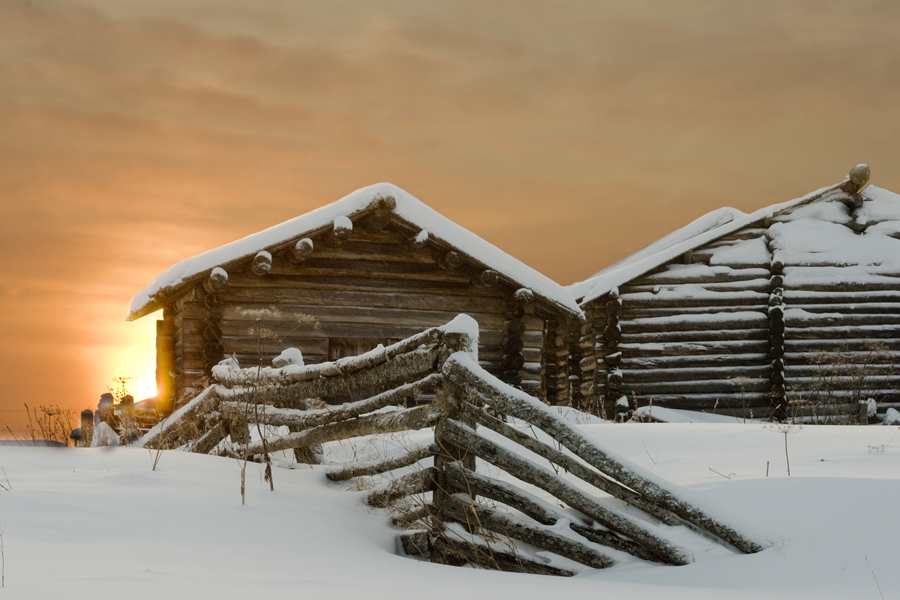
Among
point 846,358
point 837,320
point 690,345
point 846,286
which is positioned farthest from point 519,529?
point 846,286

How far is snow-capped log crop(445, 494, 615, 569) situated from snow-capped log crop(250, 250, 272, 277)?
6.29 m

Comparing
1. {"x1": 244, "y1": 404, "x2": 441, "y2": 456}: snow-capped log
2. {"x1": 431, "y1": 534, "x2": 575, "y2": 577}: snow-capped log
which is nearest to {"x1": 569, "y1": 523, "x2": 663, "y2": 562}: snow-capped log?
{"x1": 431, "y1": 534, "x2": 575, "y2": 577}: snow-capped log

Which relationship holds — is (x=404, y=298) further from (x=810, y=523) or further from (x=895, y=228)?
(x=895, y=228)

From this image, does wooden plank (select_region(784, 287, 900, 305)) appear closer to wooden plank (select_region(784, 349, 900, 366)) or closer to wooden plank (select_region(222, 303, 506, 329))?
wooden plank (select_region(784, 349, 900, 366))

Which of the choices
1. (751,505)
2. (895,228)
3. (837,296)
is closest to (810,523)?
(751,505)

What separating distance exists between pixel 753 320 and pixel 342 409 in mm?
11779

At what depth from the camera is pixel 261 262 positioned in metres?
9.88

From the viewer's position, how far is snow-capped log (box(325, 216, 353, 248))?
9953 millimetres

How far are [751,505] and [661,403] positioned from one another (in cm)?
1050

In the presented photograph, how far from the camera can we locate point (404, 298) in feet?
35.7

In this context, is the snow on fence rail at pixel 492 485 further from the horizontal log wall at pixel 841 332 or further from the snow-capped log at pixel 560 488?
the horizontal log wall at pixel 841 332

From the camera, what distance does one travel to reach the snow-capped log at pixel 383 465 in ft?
14.6

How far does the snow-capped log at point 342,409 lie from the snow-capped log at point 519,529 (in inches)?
26.6

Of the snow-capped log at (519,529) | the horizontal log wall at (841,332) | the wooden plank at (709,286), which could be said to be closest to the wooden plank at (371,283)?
the wooden plank at (709,286)
